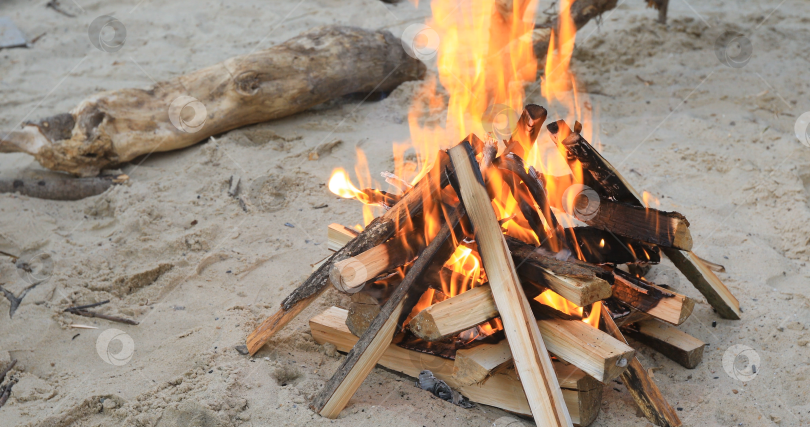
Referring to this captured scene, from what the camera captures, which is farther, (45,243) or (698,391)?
(45,243)

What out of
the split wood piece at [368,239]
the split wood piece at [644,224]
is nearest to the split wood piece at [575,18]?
the split wood piece at [644,224]

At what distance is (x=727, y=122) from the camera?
4641mm

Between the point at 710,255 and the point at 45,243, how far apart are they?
3878 mm

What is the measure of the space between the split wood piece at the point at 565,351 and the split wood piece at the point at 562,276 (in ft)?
0.44

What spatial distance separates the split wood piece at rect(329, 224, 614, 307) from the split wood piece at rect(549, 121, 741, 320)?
39cm

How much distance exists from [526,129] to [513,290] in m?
0.73

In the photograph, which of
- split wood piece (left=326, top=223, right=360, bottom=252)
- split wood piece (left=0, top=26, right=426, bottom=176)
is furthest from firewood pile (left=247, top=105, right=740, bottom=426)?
split wood piece (left=0, top=26, right=426, bottom=176)

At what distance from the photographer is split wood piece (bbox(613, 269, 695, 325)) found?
8.13 ft

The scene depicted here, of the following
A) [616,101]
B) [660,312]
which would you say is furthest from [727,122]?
[660,312]

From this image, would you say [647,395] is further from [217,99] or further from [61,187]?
[61,187]

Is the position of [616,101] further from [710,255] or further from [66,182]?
[66,182]

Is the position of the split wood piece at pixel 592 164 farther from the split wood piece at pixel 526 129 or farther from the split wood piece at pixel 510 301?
the split wood piece at pixel 510 301

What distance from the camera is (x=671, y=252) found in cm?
276

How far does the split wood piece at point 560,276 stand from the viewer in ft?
7.00
